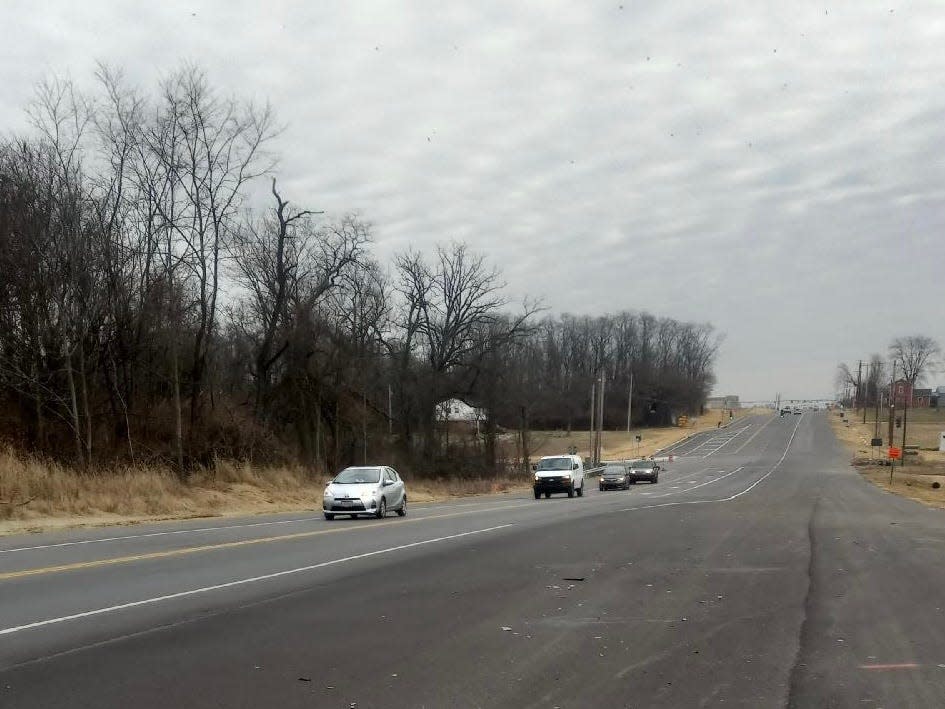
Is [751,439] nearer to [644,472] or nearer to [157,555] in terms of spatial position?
[644,472]

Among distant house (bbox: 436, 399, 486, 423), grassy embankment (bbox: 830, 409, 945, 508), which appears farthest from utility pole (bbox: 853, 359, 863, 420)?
distant house (bbox: 436, 399, 486, 423)

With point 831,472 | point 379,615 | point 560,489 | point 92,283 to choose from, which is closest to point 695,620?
point 379,615

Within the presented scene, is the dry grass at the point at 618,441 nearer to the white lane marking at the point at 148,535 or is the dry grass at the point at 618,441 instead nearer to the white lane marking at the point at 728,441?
the white lane marking at the point at 728,441

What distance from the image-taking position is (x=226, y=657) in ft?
27.0

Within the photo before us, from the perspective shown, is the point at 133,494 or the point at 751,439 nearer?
the point at 133,494

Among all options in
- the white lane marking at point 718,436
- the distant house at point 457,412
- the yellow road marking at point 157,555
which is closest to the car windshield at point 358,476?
the yellow road marking at point 157,555

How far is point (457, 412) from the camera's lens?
73.2 m

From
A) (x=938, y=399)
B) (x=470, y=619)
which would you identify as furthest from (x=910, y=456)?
(x=938, y=399)

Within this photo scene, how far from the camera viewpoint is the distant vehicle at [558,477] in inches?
1821

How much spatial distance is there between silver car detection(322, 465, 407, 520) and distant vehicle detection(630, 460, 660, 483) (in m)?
38.3

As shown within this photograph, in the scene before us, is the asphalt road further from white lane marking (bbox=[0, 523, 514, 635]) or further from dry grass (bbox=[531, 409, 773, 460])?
dry grass (bbox=[531, 409, 773, 460])

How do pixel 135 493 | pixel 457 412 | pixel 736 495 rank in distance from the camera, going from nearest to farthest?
pixel 135 493 → pixel 736 495 → pixel 457 412

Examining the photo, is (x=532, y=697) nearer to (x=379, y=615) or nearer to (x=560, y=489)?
(x=379, y=615)

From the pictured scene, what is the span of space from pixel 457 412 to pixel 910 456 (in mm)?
41630
